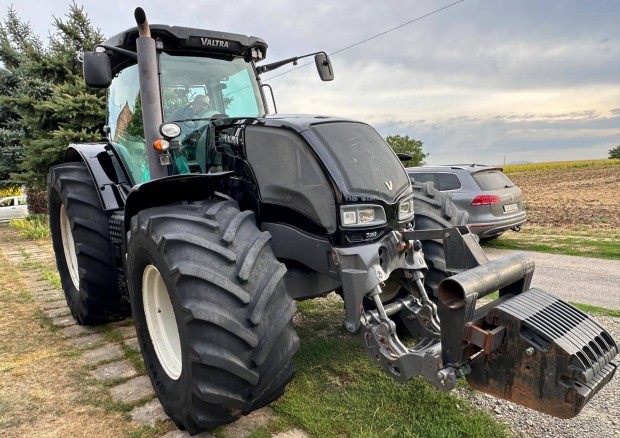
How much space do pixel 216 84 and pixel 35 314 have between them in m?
3.25

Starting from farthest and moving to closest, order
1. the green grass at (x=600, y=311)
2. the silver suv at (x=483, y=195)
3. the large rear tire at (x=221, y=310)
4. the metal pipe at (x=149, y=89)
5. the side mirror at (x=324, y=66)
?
the silver suv at (x=483, y=195) < the green grass at (x=600, y=311) < the side mirror at (x=324, y=66) < the metal pipe at (x=149, y=89) < the large rear tire at (x=221, y=310)

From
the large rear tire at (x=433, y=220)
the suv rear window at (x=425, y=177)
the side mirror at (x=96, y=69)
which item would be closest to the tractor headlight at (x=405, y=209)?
the large rear tire at (x=433, y=220)

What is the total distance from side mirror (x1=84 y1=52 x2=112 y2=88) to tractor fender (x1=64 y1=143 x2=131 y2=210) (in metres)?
0.99

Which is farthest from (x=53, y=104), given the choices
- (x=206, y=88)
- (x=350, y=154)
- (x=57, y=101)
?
(x=350, y=154)

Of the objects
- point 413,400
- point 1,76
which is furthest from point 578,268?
point 1,76

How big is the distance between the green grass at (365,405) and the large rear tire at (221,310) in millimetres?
457

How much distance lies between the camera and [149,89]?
10.2 ft

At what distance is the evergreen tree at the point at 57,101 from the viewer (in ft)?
→ 37.0

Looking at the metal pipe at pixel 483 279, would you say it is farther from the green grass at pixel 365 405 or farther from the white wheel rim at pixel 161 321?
the white wheel rim at pixel 161 321

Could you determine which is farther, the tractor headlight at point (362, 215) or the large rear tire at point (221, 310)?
the tractor headlight at point (362, 215)

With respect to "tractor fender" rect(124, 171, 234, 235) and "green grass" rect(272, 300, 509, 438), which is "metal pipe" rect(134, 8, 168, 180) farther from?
"green grass" rect(272, 300, 509, 438)

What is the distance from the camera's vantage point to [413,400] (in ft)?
9.28

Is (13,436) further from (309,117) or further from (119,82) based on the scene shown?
(119,82)

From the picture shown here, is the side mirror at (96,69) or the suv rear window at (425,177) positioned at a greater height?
the side mirror at (96,69)
